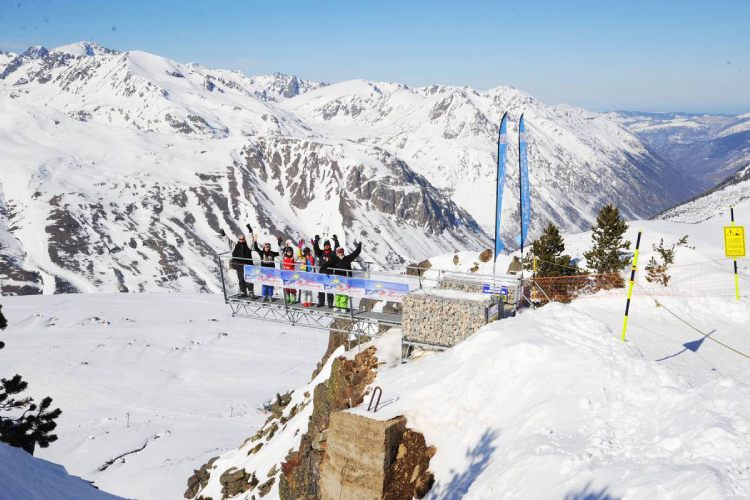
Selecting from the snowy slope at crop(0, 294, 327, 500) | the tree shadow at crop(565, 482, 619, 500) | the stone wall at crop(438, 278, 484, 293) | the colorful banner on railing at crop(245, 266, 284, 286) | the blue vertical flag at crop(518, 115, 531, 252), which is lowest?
the snowy slope at crop(0, 294, 327, 500)

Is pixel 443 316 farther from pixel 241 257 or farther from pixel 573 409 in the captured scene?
pixel 241 257

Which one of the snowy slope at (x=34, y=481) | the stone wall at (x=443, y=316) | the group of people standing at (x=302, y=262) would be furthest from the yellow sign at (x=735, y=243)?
the snowy slope at (x=34, y=481)

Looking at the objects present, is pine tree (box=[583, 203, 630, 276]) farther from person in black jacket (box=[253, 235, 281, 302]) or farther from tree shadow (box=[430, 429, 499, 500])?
tree shadow (box=[430, 429, 499, 500])

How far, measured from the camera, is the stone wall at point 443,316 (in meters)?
17.9

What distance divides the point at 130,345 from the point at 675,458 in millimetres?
65410

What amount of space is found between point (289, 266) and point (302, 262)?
593mm

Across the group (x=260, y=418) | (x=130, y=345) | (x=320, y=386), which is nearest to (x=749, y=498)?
(x=320, y=386)

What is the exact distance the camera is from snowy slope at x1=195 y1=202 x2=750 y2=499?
10.1m

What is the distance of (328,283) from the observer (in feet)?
71.1

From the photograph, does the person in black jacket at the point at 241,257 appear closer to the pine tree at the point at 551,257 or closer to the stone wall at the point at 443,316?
the stone wall at the point at 443,316

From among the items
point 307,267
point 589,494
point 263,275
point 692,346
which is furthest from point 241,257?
point 589,494

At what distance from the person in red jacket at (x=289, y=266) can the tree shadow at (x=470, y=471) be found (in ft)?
36.8

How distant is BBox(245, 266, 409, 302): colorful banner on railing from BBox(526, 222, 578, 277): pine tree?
12804mm

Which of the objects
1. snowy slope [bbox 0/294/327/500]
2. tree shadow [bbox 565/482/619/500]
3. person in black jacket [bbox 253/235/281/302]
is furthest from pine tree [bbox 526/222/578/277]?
snowy slope [bbox 0/294/327/500]
